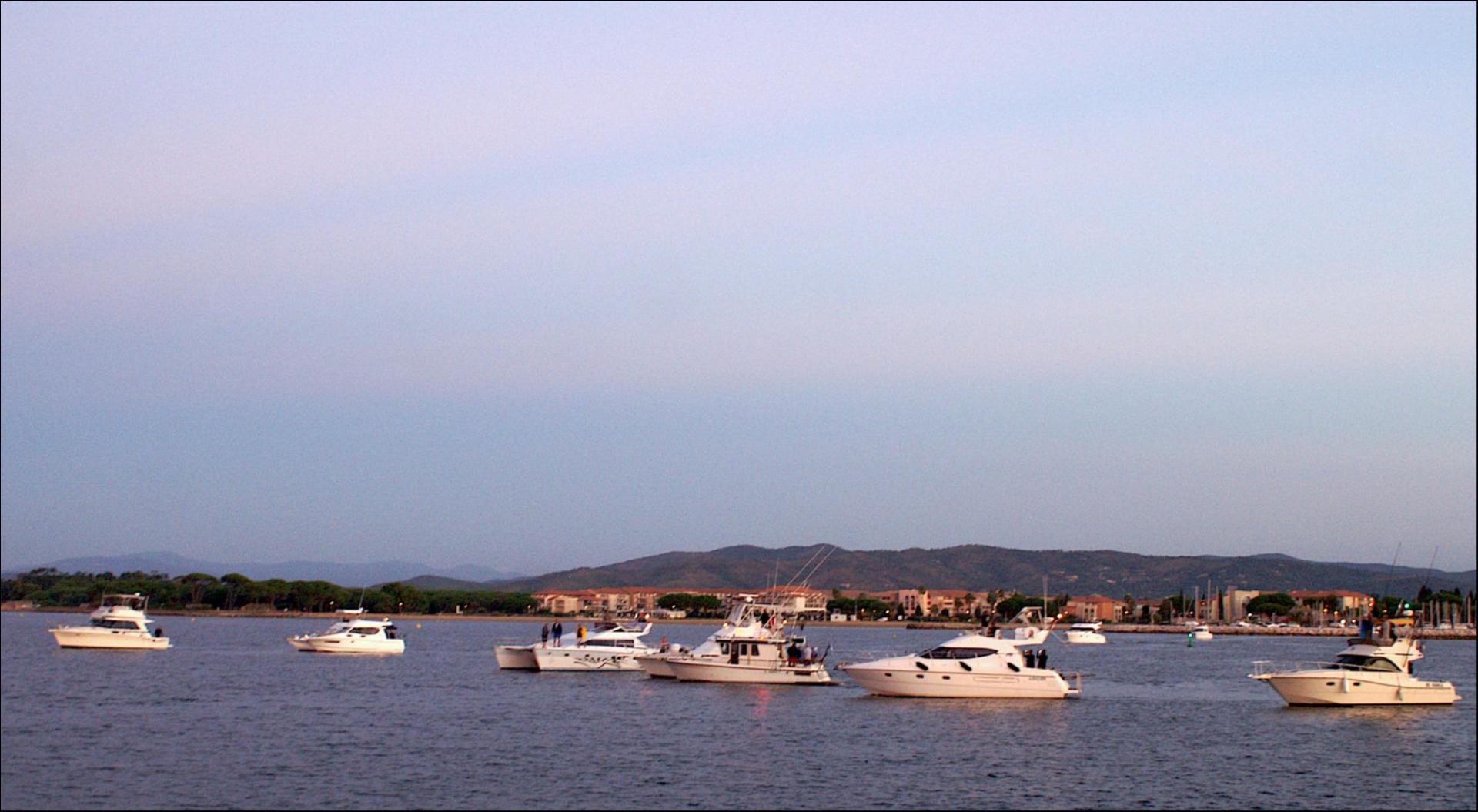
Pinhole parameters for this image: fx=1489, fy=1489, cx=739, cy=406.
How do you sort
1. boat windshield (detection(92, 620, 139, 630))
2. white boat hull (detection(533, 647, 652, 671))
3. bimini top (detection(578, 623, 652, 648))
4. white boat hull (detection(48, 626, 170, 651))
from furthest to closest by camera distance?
boat windshield (detection(92, 620, 139, 630)) < white boat hull (detection(48, 626, 170, 651)) < bimini top (detection(578, 623, 652, 648)) < white boat hull (detection(533, 647, 652, 671))

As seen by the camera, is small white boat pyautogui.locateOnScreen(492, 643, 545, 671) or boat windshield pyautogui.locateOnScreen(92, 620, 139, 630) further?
boat windshield pyautogui.locateOnScreen(92, 620, 139, 630)

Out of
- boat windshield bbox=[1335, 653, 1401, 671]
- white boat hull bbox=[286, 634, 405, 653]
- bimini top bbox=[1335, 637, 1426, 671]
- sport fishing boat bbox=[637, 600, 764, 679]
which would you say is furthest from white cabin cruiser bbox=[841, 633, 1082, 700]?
white boat hull bbox=[286, 634, 405, 653]

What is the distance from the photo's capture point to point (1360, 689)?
187ft

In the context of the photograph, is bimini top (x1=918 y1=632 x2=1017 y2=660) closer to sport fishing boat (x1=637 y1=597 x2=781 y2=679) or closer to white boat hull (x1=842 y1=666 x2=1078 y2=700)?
white boat hull (x1=842 y1=666 x2=1078 y2=700)

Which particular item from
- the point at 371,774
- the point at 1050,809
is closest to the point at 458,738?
the point at 371,774

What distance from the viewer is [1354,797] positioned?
1516 inches

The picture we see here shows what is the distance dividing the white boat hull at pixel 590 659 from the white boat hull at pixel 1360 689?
101 ft

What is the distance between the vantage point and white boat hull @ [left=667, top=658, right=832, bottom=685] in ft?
219

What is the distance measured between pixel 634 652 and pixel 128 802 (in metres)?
44.9

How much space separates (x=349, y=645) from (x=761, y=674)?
35.9 meters

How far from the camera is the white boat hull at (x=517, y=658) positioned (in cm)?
7756

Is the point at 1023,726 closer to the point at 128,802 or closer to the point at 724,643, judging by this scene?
the point at 724,643

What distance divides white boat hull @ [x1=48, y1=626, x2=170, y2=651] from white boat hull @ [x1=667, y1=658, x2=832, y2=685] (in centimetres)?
3931

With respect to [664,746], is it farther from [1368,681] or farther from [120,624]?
[120,624]
